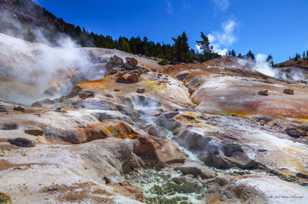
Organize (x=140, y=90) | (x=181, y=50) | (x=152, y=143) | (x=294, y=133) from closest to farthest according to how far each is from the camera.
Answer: (x=152, y=143) → (x=294, y=133) → (x=140, y=90) → (x=181, y=50)

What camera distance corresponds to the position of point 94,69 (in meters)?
94.5

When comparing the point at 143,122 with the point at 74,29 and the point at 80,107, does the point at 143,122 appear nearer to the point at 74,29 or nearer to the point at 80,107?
the point at 80,107

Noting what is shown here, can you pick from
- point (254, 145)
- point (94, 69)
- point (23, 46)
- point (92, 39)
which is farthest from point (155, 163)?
point (92, 39)

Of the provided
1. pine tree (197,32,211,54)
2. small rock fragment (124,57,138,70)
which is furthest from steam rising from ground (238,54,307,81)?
small rock fragment (124,57,138,70)

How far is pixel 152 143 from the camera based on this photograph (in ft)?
139

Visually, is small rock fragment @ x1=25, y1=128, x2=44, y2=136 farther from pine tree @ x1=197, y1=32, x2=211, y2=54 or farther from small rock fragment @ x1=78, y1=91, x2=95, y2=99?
pine tree @ x1=197, y1=32, x2=211, y2=54

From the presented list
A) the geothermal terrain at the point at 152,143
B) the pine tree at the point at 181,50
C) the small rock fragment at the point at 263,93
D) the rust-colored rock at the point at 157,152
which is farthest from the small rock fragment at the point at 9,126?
the pine tree at the point at 181,50

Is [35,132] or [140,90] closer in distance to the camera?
[35,132]

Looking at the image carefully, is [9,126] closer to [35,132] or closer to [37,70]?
[35,132]

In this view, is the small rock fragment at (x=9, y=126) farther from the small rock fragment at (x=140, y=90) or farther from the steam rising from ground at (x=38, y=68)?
the steam rising from ground at (x=38, y=68)

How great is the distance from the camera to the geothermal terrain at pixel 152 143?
2703 centimetres

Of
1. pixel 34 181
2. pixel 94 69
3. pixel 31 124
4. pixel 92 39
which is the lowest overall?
pixel 34 181

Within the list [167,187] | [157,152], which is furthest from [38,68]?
[167,187]

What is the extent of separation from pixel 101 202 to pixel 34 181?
208 inches
